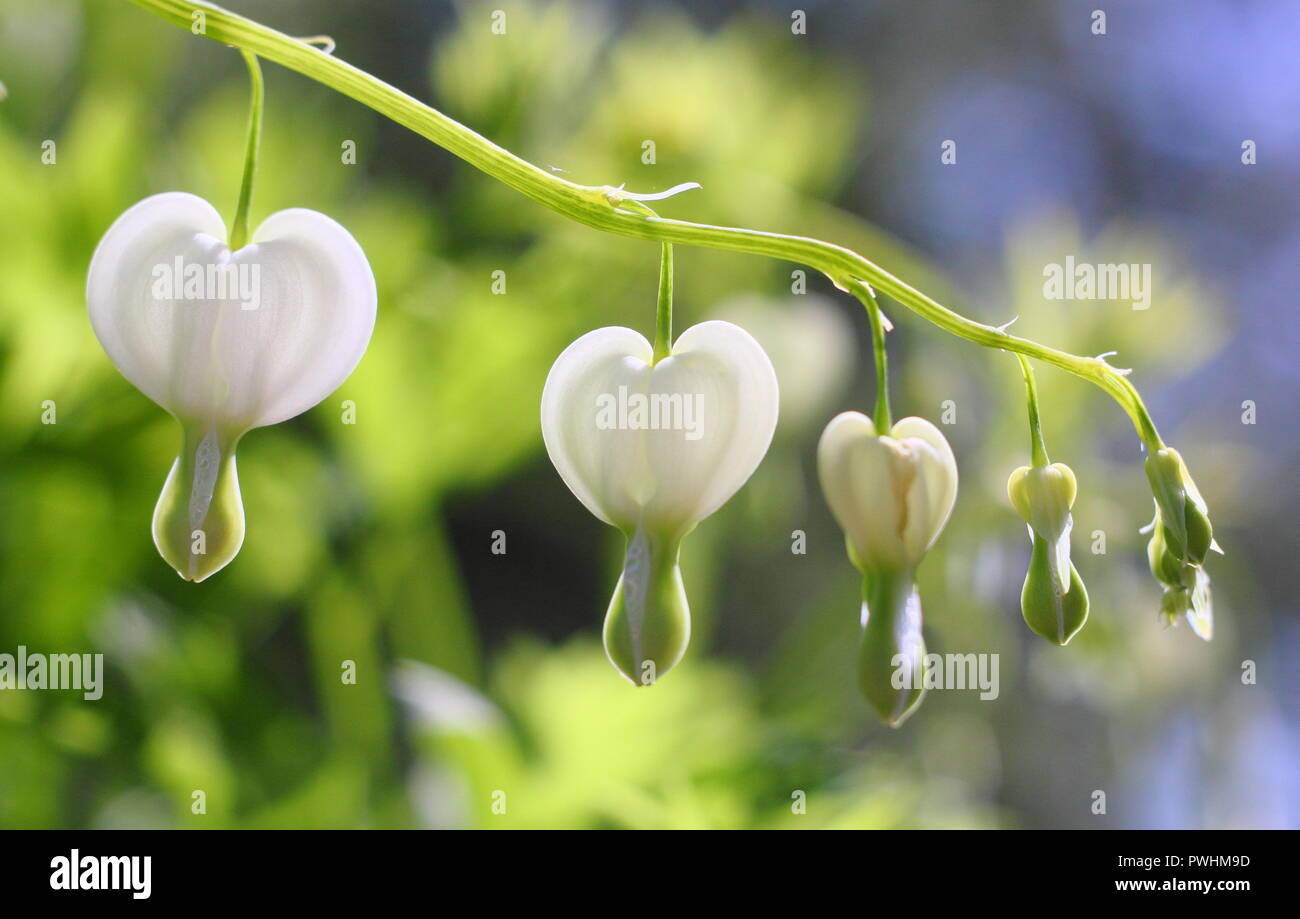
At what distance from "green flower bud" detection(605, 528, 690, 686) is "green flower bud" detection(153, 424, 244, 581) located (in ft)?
0.37

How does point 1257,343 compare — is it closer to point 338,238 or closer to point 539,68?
point 539,68

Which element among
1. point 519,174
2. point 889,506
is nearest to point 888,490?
point 889,506

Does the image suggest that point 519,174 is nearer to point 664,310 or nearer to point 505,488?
point 664,310

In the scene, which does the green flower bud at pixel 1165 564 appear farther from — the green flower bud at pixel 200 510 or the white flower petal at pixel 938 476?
the green flower bud at pixel 200 510

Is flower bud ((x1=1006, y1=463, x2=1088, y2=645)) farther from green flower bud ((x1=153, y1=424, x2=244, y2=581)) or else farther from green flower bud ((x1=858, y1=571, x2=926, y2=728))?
green flower bud ((x1=153, y1=424, x2=244, y2=581))

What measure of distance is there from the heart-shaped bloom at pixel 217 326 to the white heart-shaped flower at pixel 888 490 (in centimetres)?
16

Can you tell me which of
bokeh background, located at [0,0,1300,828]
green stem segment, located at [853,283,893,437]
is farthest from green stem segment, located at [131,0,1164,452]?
bokeh background, located at [0,0,1300,828]

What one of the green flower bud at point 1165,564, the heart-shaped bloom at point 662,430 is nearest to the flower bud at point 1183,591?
the green flower bud at point 1165,564

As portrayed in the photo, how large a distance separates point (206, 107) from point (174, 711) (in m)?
0.51

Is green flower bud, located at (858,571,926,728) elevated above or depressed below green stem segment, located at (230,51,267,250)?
below

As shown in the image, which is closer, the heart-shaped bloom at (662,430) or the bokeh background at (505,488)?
the heart-shaped bloom at (662,430)

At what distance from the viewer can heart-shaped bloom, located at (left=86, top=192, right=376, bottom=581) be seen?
0.31 meters

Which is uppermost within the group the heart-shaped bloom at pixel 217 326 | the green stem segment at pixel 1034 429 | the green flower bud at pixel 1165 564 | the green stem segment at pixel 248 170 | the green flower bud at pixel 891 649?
the green stem segment at pixel 248 170

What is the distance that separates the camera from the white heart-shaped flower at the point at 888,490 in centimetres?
34
